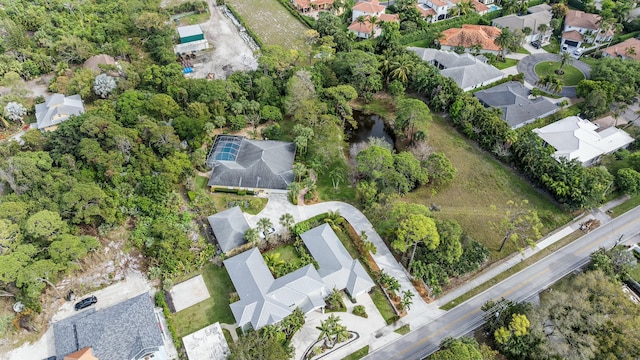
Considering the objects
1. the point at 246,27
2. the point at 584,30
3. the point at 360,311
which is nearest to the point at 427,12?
the point at 584,30

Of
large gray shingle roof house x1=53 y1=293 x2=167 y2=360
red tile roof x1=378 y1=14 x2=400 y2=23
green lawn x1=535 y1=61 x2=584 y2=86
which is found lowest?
large gray shingle roof house x1=53 y1=293 x2=167 y2=360

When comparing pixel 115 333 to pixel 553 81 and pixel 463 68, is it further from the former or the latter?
pixel 553 81

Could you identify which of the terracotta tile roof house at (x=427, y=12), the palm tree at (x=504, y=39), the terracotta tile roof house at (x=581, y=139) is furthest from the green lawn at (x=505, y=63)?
the terracotta tile roof house at (x=427, y=12)

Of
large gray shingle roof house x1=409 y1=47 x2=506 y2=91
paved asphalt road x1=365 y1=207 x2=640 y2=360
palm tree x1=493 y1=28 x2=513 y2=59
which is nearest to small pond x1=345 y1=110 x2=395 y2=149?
large gray shingle roof house x1=409 y1=47 x2=506 y2=91

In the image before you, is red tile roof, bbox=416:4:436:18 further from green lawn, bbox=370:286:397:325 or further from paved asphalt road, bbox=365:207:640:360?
green lawn, bbox=370:286:397:325

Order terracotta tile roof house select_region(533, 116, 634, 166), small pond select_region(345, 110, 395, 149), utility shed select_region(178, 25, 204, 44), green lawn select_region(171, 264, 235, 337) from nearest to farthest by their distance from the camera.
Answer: green lawn select_region(171, 264, 235, 337) → terracotta tile roof house select_region(533, 116, 634, 166) → small pond select_region(345, 110, 395, 149) → utility shed select_region(178, 25, 204, 44)

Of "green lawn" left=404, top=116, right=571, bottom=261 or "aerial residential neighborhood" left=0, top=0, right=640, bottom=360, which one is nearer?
"aerial residential neighborhood" left=0, top=0, right=640, bottom=360
